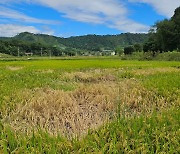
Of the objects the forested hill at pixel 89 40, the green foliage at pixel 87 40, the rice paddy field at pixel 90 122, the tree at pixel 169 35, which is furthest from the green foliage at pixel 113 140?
the forested hill at pixel 89 40

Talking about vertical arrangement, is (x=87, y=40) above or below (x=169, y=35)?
above

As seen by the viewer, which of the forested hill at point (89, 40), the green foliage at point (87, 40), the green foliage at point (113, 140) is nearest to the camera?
the green foliage at point (113, 140)

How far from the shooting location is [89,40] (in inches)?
5876

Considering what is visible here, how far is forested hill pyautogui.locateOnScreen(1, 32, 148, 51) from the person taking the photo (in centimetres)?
14050

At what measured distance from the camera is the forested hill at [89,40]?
140500 millimetres

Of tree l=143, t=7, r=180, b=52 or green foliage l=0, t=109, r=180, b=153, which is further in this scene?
tree l=143, t=7, r=180, b=52

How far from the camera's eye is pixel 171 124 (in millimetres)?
4020

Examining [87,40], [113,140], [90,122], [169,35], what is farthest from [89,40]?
[113,140]

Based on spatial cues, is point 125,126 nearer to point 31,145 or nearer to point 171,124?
point 171,124

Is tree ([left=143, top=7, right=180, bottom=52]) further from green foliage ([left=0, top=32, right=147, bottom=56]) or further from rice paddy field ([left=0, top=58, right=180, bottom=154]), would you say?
green foliage ([left=0, top=32, right=147, bottom=56])

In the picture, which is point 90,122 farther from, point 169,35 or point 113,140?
point 169,35

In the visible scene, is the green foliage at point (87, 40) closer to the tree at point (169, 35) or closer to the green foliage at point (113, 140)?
the tree at point (169, 35)

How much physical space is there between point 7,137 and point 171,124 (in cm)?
233

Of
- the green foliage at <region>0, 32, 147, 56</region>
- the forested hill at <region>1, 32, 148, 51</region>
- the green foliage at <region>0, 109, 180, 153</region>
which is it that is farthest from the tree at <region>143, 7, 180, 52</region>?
the forested hill at <region>1, 32, 148, 51</region>
